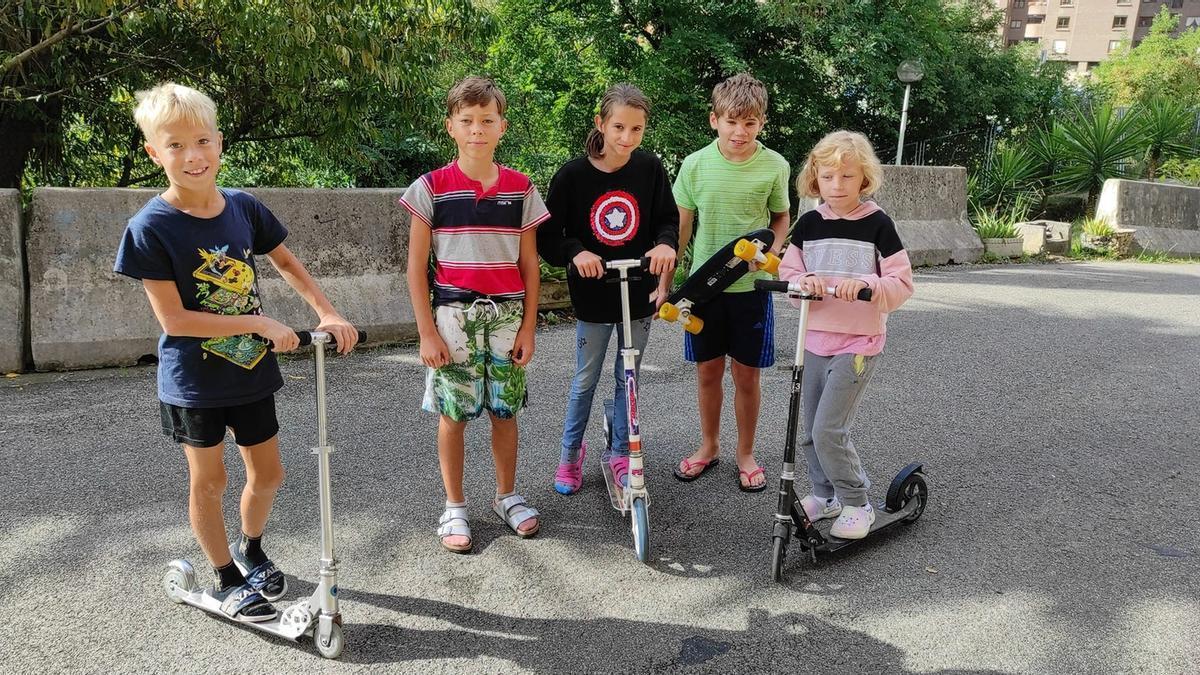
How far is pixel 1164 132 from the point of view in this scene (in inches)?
666

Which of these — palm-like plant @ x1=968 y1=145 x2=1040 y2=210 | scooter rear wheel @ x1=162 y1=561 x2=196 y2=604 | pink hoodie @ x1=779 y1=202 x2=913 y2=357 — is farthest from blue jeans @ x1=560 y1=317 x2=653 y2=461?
palm-like plant @ x1=968 y1=145 x2=1040 y2=210

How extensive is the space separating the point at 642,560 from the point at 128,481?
2542 mm

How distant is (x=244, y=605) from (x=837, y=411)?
2.37 metres

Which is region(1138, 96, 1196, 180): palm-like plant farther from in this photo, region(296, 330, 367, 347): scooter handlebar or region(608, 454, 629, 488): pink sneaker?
region(296, 330, 367, 347): scooter handlebar

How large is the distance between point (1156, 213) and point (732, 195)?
13042mm

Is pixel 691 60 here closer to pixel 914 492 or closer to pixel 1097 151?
pixel 1097 151

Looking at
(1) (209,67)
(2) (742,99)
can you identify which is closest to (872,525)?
(2) (742,99)

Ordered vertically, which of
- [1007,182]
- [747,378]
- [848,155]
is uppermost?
[1007,182]

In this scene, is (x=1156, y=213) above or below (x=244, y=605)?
above

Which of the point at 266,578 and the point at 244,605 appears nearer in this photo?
the point at 244,605

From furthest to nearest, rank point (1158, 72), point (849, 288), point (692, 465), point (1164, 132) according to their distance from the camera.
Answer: point (1158, 72)
point (1164, 132)
point (692, 465)
point (849, 288)

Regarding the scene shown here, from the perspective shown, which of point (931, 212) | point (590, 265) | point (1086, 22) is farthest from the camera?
point (1086, 22)

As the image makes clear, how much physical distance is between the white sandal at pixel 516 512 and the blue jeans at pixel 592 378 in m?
0.43

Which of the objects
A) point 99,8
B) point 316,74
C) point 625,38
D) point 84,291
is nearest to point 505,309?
point 84,291
